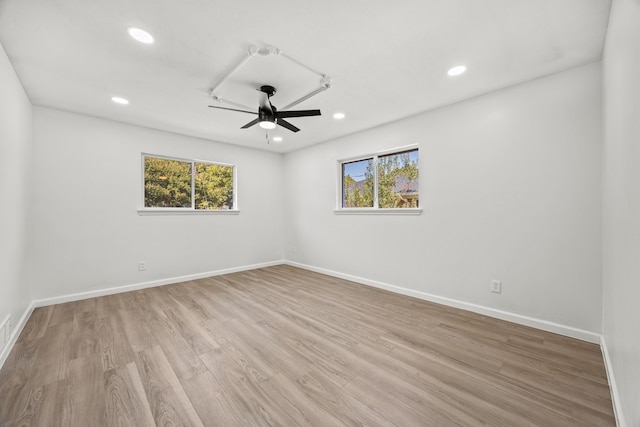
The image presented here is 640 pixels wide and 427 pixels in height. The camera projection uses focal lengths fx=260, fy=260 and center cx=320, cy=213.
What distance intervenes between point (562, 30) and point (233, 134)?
13.5 feet

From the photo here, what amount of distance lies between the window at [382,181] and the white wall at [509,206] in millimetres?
205

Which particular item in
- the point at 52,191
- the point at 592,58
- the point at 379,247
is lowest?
the point at 379,247

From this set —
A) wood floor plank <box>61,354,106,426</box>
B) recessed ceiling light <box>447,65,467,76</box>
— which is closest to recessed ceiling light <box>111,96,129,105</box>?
wood floor plank <box>61,354,106,426</box>

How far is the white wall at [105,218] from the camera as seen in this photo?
332 centimetres

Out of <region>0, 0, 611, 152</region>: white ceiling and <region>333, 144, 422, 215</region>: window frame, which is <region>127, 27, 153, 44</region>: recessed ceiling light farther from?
<region>333, 144, 422, 215</region>: window frame

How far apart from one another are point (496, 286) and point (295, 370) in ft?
7.70

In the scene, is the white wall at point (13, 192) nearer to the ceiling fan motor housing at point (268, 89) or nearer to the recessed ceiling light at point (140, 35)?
the recessed ceiling light at point (140, 35)

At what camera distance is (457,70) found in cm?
245

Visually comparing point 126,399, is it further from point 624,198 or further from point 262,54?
point 624,198

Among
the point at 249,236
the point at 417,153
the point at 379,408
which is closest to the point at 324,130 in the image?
the point at 417,153

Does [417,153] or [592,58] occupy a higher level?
[592,58]

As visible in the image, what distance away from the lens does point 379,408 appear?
1556 mm

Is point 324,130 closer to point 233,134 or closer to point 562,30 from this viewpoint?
point 233,134

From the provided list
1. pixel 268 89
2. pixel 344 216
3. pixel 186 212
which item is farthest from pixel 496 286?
pixel 186 212
